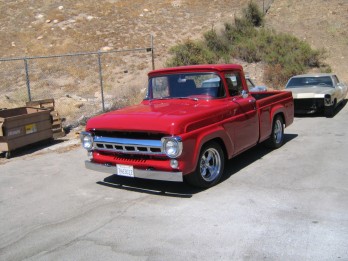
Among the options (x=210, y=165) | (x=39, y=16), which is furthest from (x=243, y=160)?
(x=39, y=16)

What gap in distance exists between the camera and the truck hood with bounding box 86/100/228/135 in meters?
5.33

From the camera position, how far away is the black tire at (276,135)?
809cm

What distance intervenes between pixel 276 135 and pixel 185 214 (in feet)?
13.1

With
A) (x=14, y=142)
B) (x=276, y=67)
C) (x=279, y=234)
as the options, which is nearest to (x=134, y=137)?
(x=279, y=234)

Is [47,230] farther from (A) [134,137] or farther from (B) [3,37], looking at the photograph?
(B) [3,37]

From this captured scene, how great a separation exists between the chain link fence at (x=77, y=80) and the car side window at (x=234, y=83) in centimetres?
849

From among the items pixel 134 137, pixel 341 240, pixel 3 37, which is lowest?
pixel 341 240

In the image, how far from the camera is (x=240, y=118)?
6.56 metres

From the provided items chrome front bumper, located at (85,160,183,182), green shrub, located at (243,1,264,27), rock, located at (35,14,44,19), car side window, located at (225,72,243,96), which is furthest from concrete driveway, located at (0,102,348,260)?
rock, located at (35,14,44,19)

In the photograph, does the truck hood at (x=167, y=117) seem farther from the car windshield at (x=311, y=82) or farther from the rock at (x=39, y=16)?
the rock at (x=39, y=16)

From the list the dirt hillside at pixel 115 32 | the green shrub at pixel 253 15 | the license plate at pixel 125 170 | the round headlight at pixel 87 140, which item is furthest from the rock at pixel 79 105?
the green shrub at pixel 253 15

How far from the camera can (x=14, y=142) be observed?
9141 millimetres

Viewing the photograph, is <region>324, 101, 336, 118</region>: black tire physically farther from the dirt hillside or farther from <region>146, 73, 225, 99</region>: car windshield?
the dirt hillside

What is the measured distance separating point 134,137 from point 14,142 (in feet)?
15.3
